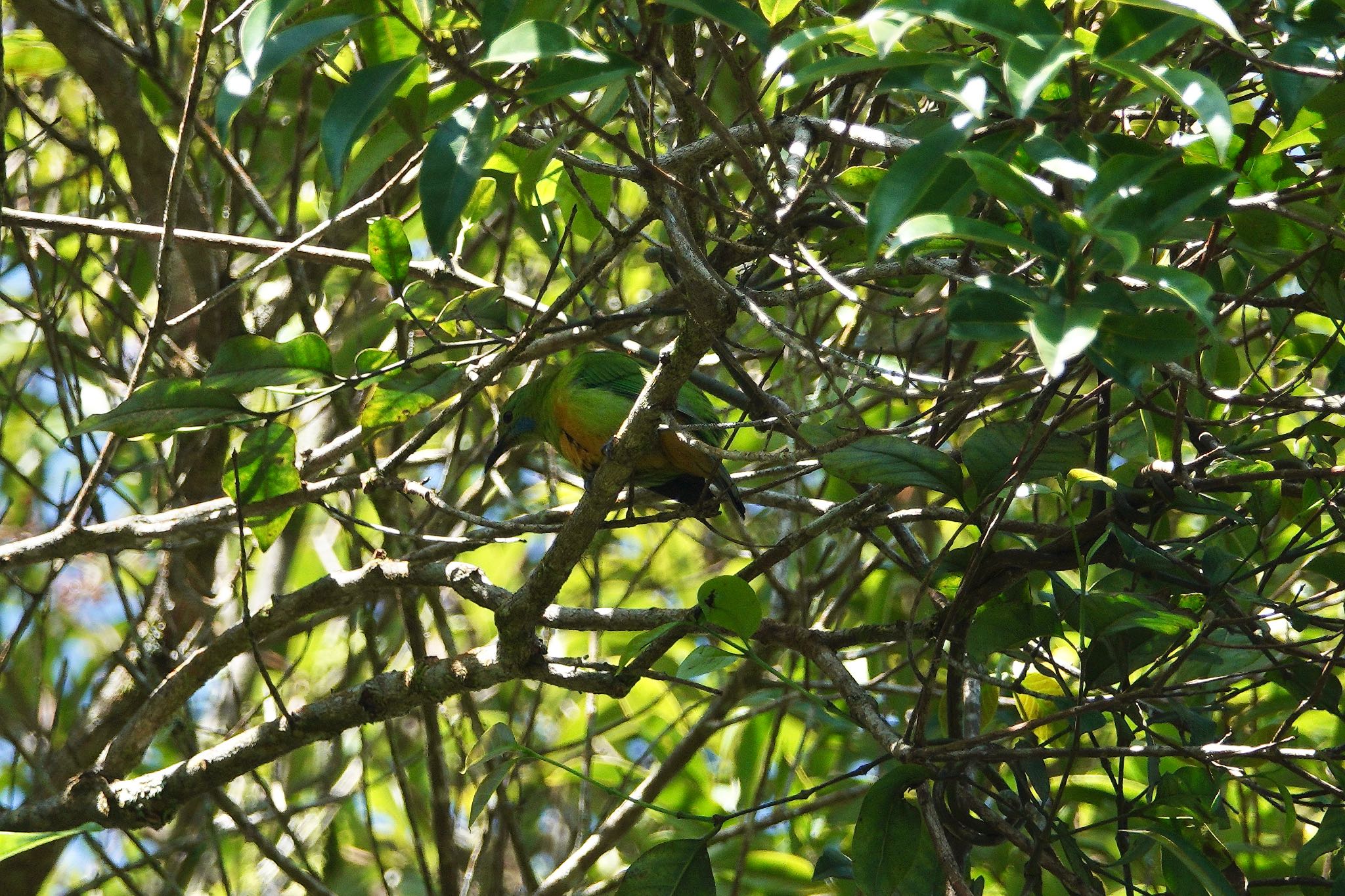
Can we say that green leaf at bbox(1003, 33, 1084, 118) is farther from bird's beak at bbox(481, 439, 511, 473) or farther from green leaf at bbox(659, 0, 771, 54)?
bird's beak at bbox(481, 439, 511, 473)

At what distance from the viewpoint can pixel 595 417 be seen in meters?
4.26

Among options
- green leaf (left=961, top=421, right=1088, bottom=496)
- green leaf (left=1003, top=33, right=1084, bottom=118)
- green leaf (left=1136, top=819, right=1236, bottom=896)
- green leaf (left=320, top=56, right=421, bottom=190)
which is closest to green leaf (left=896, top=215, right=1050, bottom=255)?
green leaf (left=1003, top=33, right=1084, bottom=118)

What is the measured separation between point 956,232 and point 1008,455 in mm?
1236

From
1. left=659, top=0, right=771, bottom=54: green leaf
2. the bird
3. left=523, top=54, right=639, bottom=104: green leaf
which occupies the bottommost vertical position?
left=659, top=0, right=771, bottom=54: green leaf

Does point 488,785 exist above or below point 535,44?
below

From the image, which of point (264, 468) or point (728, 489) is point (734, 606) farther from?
point (264, 468)

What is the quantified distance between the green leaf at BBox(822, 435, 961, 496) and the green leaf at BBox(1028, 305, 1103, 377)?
105cm

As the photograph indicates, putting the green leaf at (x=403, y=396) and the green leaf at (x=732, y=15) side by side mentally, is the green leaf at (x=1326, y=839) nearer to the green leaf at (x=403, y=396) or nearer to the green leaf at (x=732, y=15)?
the green leaf at (x=732, y=15)

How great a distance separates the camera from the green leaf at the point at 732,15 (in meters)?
1.50

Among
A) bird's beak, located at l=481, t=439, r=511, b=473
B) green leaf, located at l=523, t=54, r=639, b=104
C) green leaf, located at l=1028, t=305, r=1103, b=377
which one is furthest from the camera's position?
bird's beak, located at l=481, t=439, r=511, b=473

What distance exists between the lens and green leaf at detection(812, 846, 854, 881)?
8.85ft

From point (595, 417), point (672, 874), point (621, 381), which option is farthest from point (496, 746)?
point (621, 381)

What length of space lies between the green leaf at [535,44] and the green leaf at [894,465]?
112cm

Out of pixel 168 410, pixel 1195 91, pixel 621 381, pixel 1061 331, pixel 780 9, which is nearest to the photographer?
pixel 1061 331
